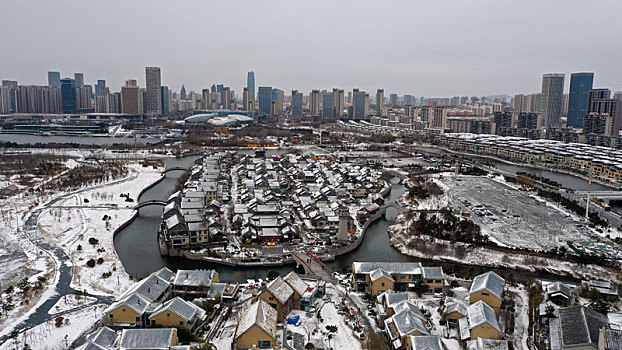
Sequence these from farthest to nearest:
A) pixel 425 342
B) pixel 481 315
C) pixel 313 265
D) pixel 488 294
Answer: pixel 313 265
pixel 488 294
pixel 481 315
pixel 425 342

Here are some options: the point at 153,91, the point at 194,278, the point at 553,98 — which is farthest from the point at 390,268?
the point at 153,91

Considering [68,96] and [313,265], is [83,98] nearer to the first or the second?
[68,96]

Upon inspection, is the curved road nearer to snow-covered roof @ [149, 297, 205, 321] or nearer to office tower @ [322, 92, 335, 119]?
snow-covered roof @ [149, 297, 205, 321]

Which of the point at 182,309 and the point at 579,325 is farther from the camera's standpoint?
the point at 182,309

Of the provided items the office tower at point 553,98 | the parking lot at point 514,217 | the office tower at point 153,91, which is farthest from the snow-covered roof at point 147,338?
the office tower at point 153,91

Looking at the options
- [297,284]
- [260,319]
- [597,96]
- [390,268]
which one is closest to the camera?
[260,319]

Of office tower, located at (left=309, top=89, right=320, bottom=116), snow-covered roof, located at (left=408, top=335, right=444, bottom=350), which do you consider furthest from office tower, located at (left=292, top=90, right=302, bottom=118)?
snow-covered roof, located at (left=408, top=335, right=444, bottom=350)

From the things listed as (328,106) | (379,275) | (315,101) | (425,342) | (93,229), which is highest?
(315,101)
